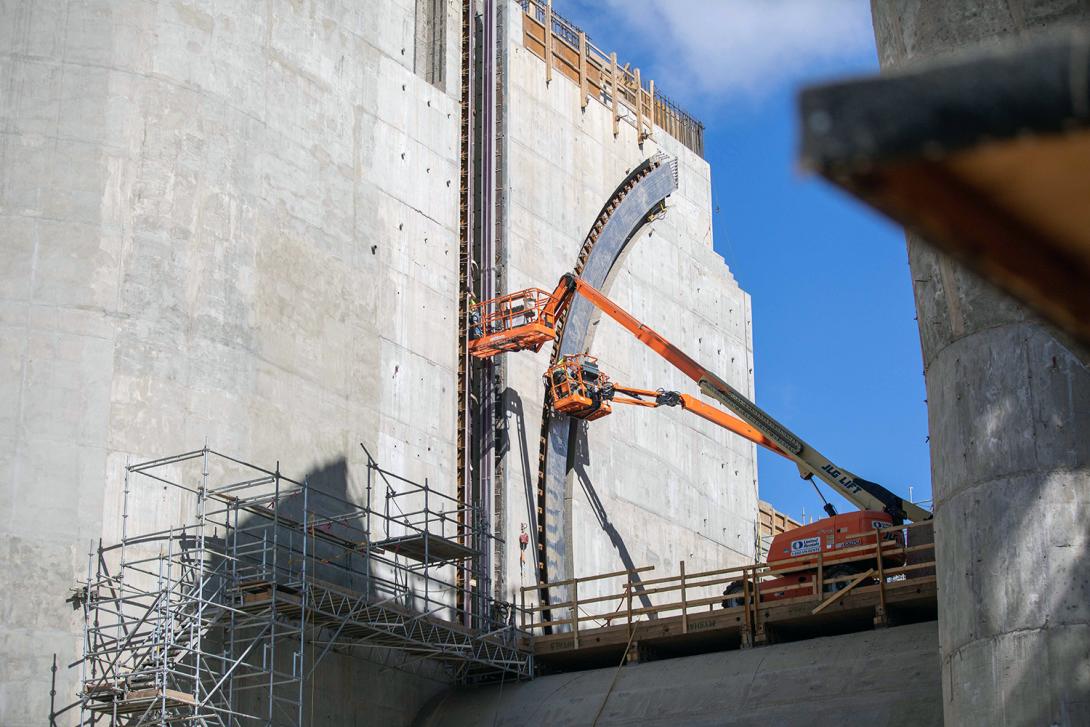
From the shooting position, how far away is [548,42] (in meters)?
43.7

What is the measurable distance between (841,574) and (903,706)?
5456mm

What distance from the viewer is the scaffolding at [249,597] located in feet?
86.5

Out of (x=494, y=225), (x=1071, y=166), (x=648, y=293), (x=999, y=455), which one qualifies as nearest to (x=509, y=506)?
(x=494, y=225)

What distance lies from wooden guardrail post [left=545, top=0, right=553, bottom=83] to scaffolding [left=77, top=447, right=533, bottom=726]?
1488 centimetres

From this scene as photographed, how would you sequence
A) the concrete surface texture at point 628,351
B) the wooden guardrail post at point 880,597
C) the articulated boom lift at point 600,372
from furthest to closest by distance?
the concrete surface texture at point 628,351 < the articulated boom lift at point 600,372 < the wooden guardrail post at point 880,597

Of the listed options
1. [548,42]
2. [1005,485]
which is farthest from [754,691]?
[548,42]

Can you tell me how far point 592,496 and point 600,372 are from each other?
11.6ft

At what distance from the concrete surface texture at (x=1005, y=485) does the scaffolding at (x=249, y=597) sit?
12.0m

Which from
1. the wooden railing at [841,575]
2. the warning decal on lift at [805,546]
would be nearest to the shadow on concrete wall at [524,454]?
the wooden railing at [841,575]

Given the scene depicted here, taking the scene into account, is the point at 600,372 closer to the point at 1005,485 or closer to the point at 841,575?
the point at 841,575

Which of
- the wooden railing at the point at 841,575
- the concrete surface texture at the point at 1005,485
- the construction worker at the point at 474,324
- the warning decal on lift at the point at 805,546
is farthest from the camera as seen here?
the construction worker at the point at 474,324

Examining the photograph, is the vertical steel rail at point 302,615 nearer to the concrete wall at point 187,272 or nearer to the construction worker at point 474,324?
the concrete wall at point 187,272

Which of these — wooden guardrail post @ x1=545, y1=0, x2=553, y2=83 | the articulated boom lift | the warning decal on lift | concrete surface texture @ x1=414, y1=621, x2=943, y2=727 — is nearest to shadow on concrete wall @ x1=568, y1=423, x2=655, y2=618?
the articulated boom lift

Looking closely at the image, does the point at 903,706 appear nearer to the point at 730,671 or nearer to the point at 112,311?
the point at 730,671
